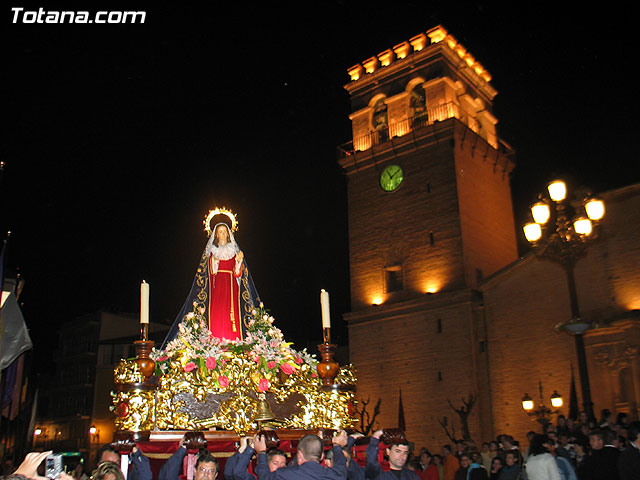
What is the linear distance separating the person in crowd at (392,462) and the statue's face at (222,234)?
18.1ft

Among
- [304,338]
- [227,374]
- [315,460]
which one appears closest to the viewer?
[315,460]

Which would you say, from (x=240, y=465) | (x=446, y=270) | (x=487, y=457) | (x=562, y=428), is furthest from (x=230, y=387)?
(x=446, y=270)

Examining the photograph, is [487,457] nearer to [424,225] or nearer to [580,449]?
[580,449]

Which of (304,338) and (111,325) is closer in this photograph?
(304,338)

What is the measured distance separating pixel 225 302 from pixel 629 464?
19.7 feet

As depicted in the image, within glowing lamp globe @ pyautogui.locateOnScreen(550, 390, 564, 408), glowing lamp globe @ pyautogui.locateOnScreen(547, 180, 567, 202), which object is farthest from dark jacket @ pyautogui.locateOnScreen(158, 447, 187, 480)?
glowing lamp globe @ pyautogui.locateOnScreen(550, 390, 564, 408)

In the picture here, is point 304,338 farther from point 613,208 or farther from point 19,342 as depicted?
point 19,342

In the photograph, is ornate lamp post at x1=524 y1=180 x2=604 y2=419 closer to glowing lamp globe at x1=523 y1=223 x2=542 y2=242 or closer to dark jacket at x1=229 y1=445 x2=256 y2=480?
glowing lamp globe at x1=523 y1=223 x2=542 y2=242

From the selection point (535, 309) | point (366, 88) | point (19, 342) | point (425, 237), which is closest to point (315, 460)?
point (19, 342)

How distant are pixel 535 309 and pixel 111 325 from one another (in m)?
36.8

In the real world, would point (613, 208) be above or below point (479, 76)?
below

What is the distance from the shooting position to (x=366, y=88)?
3391 centimetres

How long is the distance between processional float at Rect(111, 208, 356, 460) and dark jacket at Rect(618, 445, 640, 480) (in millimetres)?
3350

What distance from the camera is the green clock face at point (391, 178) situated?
3134 centimetres
